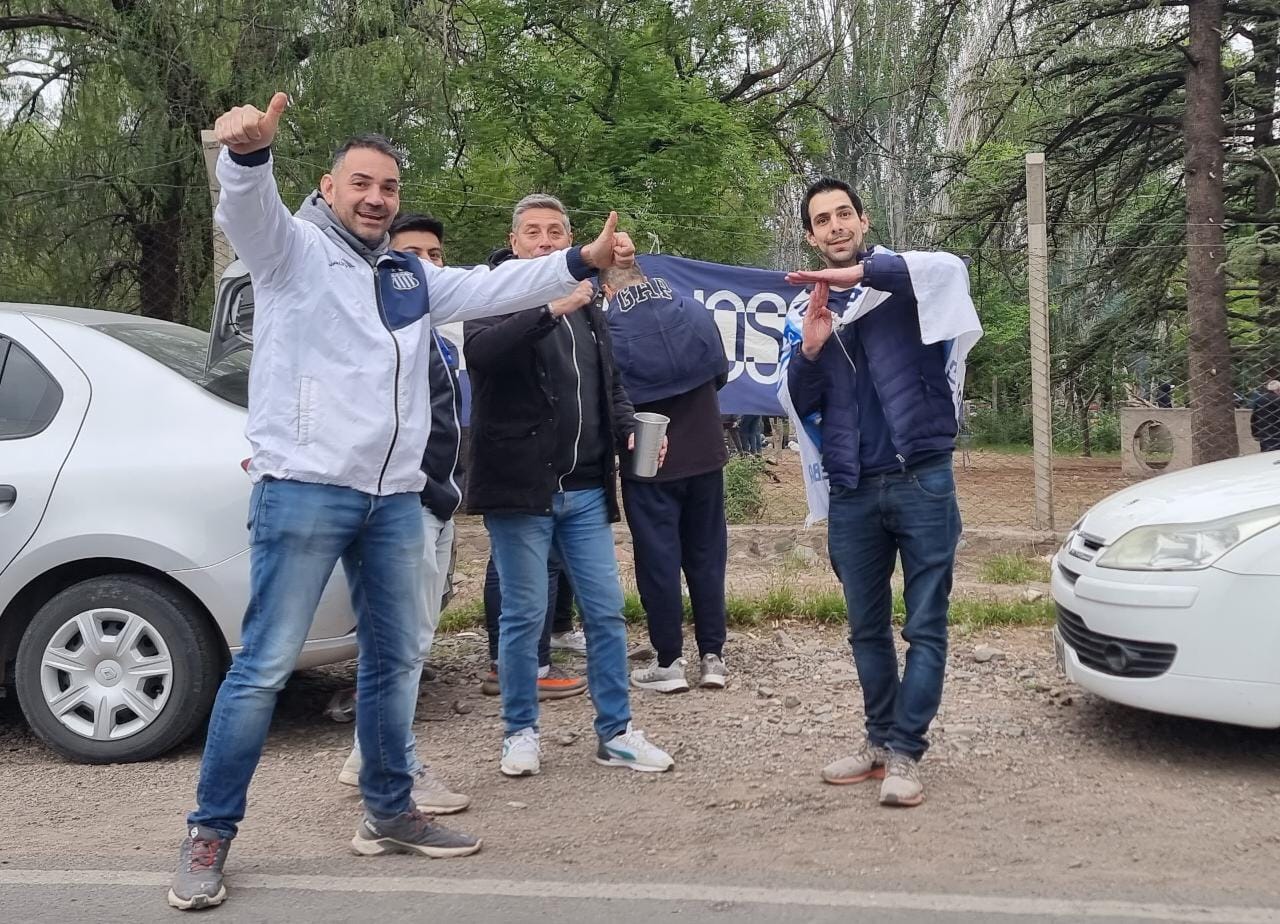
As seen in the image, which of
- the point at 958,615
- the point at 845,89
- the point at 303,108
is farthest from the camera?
the point at 845,89

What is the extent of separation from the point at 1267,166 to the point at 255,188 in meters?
12.5

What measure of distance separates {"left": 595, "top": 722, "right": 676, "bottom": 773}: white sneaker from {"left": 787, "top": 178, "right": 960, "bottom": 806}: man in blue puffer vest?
78cm

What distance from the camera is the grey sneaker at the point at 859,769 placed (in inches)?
165

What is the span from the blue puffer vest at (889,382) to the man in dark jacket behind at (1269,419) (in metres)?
7.62

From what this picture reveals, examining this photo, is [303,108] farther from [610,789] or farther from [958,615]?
[610,789]

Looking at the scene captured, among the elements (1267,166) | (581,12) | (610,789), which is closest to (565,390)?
(610,789)

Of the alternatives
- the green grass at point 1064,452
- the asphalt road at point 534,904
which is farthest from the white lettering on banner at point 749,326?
the green grass at point 1064,452

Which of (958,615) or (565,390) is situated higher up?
(565,390)

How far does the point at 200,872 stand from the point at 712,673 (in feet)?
8.68

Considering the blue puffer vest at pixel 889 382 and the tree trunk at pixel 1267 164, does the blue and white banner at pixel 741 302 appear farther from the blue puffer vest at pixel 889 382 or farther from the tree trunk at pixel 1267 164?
the tree trunk at pixel 1267 164

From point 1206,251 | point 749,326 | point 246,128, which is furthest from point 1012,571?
point 246,128

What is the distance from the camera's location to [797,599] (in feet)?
22.4

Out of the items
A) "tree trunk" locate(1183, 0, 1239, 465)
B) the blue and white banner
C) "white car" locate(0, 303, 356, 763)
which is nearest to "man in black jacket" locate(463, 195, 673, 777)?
"white car" locate(0, 303, 356, 763)

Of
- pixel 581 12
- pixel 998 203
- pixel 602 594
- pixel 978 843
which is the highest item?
pixel 581 12
